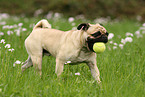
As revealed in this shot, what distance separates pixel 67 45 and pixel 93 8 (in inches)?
462

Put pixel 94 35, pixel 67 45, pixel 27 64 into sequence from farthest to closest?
pixel 27 64 → pixel 67 45 → pixel 94 35

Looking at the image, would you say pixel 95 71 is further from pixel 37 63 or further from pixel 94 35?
pixel 37 63

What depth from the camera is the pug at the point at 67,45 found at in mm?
3918

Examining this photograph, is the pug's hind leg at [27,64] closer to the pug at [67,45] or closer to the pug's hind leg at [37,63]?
the pug at [67,45]

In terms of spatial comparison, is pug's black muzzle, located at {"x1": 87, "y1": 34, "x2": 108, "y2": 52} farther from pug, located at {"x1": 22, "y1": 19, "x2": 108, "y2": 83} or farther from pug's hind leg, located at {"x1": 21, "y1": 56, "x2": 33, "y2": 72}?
pug's hind leg, located at {"x1": 21, "y1": 56, "x2": 33, "y2": 72}

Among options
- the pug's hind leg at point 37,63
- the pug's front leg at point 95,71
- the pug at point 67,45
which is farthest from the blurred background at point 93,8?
the pug's front leg at point 95,71

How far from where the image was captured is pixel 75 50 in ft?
13.4

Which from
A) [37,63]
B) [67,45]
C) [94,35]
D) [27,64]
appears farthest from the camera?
[27,64]

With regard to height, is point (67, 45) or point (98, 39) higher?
point (98, 39)

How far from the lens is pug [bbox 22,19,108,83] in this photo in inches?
154

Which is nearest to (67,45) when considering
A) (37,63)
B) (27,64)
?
(37,63)

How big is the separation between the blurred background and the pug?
1032 cm

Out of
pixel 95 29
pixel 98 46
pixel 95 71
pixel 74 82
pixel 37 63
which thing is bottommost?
pixel 74 82

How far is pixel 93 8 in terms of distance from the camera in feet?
51.0
